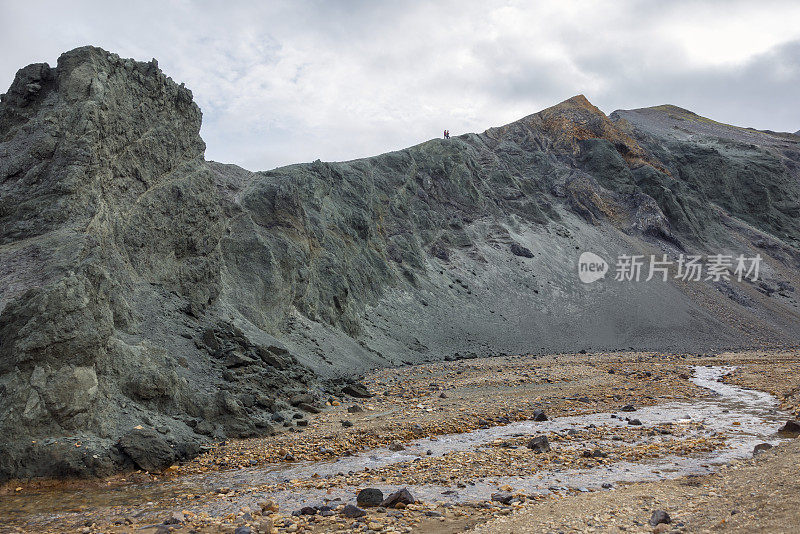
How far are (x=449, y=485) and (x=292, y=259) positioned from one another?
84.4ft

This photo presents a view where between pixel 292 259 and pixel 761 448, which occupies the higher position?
pixel 292 259

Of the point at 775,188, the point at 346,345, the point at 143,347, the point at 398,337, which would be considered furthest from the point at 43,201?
the point at 775,188

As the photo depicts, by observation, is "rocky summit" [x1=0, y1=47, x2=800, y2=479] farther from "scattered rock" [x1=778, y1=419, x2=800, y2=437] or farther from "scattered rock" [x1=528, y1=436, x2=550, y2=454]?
"scattered rock" [x1=778, y1=419, x2=800, y2=437]

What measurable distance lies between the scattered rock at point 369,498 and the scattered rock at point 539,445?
5.52 metres

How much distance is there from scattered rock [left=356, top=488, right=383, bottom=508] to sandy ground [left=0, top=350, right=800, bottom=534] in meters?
0.31

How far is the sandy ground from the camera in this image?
320 inches

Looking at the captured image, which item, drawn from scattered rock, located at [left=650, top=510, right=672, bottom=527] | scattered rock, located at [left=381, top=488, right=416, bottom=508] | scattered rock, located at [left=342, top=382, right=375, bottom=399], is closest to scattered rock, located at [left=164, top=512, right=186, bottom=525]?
scattered rock, located at [left=381, top=488, right=416, bottom=508]

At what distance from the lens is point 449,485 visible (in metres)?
10.8

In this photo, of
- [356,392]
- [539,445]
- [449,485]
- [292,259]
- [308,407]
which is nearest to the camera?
[449,485]

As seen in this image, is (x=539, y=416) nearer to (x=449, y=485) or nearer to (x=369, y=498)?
(x=449, y=485)
